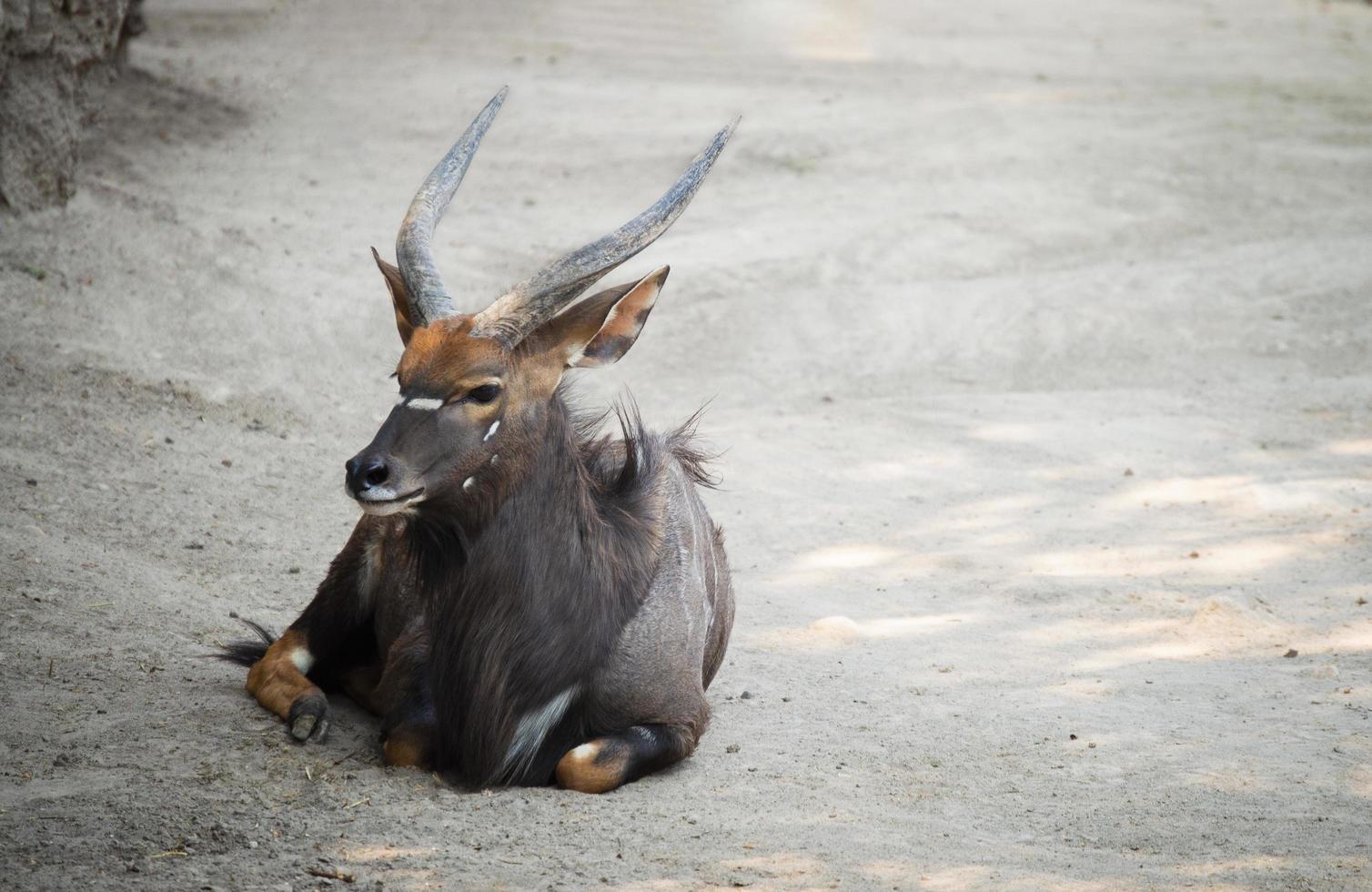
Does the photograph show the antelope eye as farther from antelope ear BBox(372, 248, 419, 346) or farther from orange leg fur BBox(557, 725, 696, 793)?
orange leg fur BBox(557, 725, 696, 793)

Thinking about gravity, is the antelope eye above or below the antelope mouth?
above

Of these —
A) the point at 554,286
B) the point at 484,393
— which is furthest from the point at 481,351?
the point at 554,286

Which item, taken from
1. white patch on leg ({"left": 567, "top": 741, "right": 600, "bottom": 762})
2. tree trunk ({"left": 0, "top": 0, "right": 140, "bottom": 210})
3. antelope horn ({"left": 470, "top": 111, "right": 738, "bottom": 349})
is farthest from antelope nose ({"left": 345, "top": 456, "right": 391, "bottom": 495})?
tree trunk ({"left": 0, "top": 0, "right": 140, "bottom": 210})

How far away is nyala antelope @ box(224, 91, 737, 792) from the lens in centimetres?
496

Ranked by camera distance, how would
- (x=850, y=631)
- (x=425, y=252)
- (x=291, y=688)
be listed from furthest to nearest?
(x=850, y=631) → (x=291, y=688) → (x=425, y=252)

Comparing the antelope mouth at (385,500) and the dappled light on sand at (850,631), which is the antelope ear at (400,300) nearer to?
the antelope mouth at (385,500)

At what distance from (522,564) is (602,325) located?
917 millimetres

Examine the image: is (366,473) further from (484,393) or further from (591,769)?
(591,769)

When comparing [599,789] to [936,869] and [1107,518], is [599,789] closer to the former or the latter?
[936,869]

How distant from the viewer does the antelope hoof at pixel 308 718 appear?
521cm

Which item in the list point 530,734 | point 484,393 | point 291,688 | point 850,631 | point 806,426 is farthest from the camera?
point 806,426

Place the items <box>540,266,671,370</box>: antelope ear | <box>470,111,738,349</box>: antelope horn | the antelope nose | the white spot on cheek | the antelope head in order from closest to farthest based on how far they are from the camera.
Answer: the antelope nose
the antelope head
<box>470,111,738,349</box>: antelope horn
<box>540,266,671,370</box>: antelope ear
the white spot on cheek

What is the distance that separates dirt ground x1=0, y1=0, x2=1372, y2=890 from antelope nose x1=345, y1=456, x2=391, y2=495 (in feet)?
3.49

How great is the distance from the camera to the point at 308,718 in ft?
17.2
